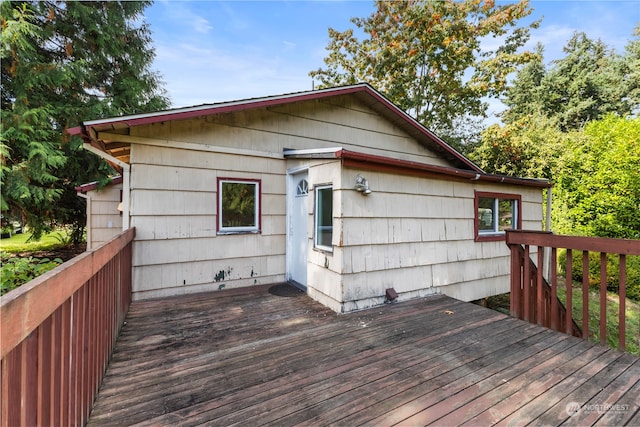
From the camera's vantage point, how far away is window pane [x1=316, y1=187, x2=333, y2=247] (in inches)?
158

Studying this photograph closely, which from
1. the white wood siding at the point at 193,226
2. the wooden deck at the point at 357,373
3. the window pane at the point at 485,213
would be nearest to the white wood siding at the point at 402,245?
the window pane at the point at 485,213

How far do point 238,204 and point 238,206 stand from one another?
3cm

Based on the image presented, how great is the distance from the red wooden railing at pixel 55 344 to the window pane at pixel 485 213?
5.70 m

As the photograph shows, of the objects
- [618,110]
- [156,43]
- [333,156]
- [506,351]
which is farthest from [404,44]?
[618,110]

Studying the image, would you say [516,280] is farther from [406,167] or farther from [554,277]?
[406,167]

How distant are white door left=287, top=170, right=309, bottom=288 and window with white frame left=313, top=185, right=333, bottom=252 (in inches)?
12.7

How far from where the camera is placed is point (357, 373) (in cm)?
232

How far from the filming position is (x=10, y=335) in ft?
2.86

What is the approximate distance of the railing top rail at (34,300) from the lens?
2.82 ft

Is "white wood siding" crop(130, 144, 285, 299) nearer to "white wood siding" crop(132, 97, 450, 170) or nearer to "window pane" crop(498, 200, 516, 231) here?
"white wood siding" crop(132, 97, 450, 170)

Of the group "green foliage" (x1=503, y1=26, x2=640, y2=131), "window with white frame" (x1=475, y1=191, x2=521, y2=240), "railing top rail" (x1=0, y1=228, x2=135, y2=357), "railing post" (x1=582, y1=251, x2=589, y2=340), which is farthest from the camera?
"green foliage" (x1=503, y1=26, x2=640, y2=131)

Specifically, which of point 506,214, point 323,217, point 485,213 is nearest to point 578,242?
point 485,213

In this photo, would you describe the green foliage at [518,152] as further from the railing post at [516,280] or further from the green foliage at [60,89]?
the green foliage at [60,89]

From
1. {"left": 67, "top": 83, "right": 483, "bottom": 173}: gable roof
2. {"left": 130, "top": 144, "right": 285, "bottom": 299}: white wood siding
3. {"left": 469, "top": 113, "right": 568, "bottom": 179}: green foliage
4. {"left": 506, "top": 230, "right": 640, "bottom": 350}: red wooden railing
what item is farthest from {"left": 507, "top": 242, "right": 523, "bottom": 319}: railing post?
{"left": 469, "top": 113, "right": 568, "bottom": 179}: green foliage
